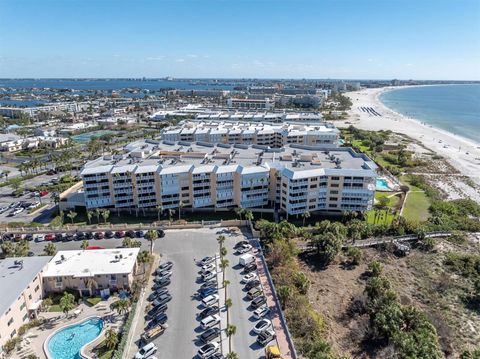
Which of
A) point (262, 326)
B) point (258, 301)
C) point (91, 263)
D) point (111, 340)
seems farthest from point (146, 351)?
point (91, 263)

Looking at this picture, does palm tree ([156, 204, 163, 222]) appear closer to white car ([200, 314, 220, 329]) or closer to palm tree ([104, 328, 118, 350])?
white car ([200, 314, 220, 329])

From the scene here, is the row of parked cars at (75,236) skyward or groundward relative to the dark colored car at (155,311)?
skyward

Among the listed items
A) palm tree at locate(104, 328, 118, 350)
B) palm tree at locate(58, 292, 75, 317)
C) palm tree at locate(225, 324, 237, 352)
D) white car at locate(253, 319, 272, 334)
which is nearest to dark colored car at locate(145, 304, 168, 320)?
palm tree at locate(104, 328, 118, 350)

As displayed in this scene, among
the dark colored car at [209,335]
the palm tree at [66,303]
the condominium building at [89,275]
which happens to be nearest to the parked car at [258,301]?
the dark colored car at [209,335]

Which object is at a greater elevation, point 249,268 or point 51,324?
point 249,268

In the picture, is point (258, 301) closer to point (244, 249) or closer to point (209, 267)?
point (209, 267)

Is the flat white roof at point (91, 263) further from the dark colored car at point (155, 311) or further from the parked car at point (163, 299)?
the dark colored car at point (155, 311)

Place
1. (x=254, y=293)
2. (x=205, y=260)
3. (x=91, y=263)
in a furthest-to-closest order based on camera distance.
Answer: (x=205, y=260), (x=91, y=263), (x=254, y=293)
